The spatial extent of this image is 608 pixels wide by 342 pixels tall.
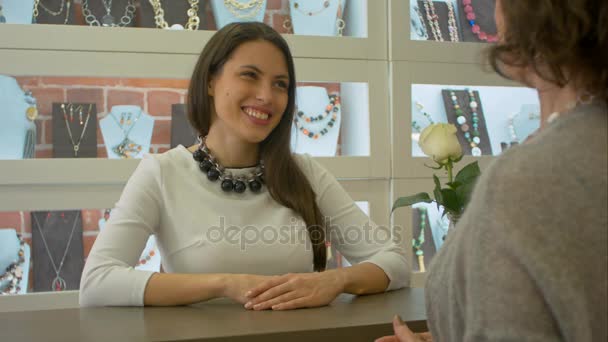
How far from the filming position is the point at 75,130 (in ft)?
7.68

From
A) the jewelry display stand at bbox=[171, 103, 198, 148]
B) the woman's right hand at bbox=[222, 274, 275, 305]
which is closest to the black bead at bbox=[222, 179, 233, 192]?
the woman's right hand at bbox=[222, 274, 275, 305]

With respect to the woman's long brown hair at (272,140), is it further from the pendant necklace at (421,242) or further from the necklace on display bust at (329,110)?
the pendant necklace at (421,242)

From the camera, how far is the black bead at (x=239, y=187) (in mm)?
1644

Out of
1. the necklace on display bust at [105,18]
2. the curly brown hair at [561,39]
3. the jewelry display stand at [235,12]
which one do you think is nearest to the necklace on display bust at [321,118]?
the jewelry display stand at [235,12]

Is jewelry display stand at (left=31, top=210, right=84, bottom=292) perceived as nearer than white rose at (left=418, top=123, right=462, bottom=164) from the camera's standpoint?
No

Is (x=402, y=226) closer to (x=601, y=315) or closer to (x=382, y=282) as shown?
(x=382, y=282)

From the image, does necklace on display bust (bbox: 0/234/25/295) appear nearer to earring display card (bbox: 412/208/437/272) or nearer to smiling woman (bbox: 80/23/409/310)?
smiling woman (bbox: 80/23/409/310)

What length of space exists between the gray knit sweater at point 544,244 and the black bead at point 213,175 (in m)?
1.18

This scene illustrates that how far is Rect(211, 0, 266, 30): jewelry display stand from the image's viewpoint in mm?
2449

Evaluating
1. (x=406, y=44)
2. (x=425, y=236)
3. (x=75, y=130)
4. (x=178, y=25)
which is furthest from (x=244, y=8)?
(x=425, y=236)

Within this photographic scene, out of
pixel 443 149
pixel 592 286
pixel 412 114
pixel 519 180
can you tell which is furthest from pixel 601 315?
pixel 412 114

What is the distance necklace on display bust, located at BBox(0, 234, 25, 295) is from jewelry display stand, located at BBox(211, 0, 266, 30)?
46.3 inches

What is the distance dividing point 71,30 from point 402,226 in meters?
1.50

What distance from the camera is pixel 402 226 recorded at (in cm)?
250
